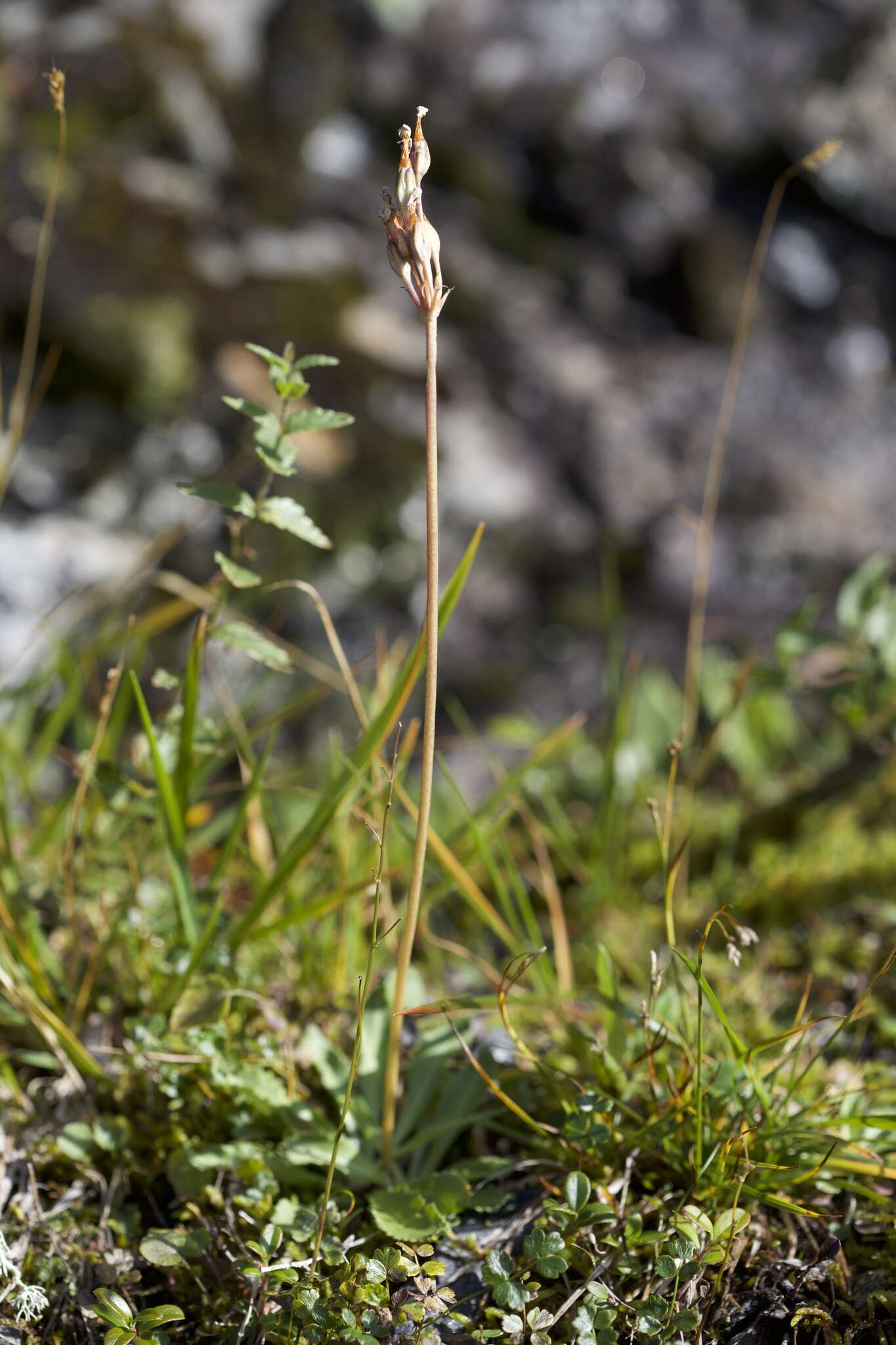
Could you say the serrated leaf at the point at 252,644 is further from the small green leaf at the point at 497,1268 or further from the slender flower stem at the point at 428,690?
the small green leaf at the point at 497,1268

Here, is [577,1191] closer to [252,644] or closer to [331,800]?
[331,800]

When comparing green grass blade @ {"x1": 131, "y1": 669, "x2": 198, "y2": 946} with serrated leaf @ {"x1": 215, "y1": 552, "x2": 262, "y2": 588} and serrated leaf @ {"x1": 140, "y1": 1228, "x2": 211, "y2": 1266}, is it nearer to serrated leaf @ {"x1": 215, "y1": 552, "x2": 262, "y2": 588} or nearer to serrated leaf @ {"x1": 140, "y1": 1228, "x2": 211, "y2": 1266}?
serrated leaf @ {"x1": 215, "y1": 552, "x2": 262, "y2": 588}

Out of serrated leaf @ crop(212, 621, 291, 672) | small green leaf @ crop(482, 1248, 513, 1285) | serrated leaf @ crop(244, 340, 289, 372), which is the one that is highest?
serrated leaf @ crop(244, 340, 289, 372)

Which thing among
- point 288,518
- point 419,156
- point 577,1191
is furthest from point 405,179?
point 577,1191

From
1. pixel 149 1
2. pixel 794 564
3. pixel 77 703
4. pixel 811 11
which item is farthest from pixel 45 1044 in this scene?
pixel 811 11

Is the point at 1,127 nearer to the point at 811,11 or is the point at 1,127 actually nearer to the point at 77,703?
the point at 77,703

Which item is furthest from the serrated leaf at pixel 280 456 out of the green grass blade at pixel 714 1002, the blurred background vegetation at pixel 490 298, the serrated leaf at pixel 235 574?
the blurred background vegetation at pixel 490 298

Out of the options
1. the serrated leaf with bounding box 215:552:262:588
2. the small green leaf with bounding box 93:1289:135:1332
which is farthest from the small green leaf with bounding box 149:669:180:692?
the small green leaf with bounding box 93:1289:135:1332
